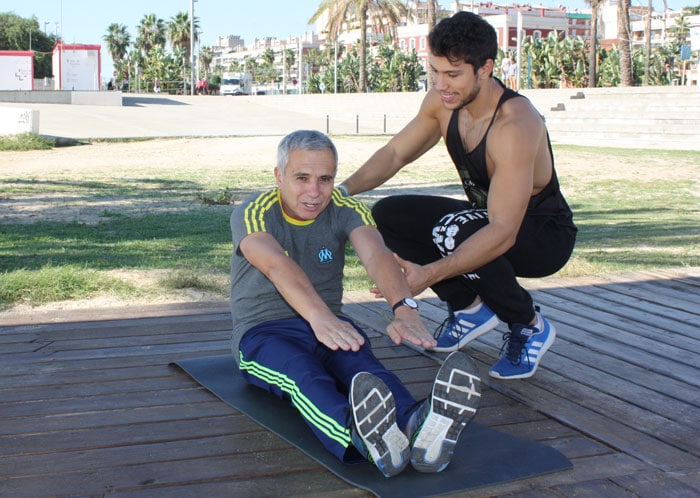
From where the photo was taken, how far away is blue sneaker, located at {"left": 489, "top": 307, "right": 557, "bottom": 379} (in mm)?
3775

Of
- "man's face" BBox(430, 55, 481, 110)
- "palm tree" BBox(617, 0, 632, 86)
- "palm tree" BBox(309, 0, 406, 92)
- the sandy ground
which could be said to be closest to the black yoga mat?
"man's face" BBox(430, 55, 481, 110)

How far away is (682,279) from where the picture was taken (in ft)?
19.3

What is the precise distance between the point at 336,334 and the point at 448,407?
524 millimetres

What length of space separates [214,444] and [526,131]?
72.5 inches

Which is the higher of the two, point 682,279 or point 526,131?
point 526,131

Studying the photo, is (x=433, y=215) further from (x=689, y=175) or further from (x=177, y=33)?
(x=177, y=33)

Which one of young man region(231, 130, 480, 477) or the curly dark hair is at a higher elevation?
the curly dark hair

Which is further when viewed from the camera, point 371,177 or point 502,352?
point 371,177

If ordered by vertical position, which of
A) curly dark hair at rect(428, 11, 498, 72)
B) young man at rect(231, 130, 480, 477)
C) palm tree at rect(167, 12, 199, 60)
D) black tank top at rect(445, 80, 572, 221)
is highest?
palm tree at rect(167, 12, 199, 60)

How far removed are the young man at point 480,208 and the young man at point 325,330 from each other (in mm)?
328

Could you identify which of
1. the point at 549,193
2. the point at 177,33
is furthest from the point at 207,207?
the point at 177,33

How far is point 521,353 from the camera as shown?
3805 mm

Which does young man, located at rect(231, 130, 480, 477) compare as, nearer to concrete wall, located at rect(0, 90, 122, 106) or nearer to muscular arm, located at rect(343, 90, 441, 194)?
muscular arm, located at rect(343, 90, 441, 194)

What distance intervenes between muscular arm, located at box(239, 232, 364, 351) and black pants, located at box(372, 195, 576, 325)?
3.16 ft
